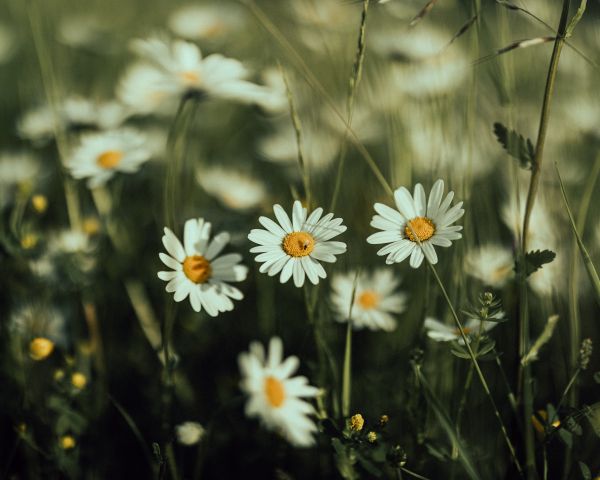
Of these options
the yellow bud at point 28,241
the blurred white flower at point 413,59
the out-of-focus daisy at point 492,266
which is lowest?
the yellow bud at point 28,241

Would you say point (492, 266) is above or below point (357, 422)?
above

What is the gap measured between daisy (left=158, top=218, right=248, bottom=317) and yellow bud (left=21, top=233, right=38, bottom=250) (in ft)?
1.29

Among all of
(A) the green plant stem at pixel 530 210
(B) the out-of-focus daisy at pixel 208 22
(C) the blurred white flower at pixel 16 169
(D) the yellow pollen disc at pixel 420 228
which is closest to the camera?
(A) the green plant stem at pixel 530 210

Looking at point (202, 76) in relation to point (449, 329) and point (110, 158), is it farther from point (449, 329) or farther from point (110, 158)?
point (449, 329)

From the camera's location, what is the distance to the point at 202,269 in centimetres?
98

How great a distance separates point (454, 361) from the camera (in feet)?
3.70

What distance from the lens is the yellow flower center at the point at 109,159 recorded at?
1.34m

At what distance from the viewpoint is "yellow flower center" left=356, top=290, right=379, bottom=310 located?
1.36 meters

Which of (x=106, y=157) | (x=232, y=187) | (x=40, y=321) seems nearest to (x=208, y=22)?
(x=232, y=187)

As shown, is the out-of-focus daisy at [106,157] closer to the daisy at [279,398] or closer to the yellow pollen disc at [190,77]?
the yellow pollen disc at [190,77]

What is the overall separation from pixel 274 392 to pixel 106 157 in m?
0.69

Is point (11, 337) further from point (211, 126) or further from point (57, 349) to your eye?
point (211, 126)

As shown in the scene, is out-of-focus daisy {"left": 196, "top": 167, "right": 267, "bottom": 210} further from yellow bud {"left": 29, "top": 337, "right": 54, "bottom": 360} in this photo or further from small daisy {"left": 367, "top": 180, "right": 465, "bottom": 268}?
small daisy {"left": 367, "top": 180, "right": 465, "bottom": 268}

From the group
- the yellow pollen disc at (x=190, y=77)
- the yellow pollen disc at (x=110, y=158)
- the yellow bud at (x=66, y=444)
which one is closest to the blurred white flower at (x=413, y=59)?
the yellow pollen disc at (x=190, y=77)
